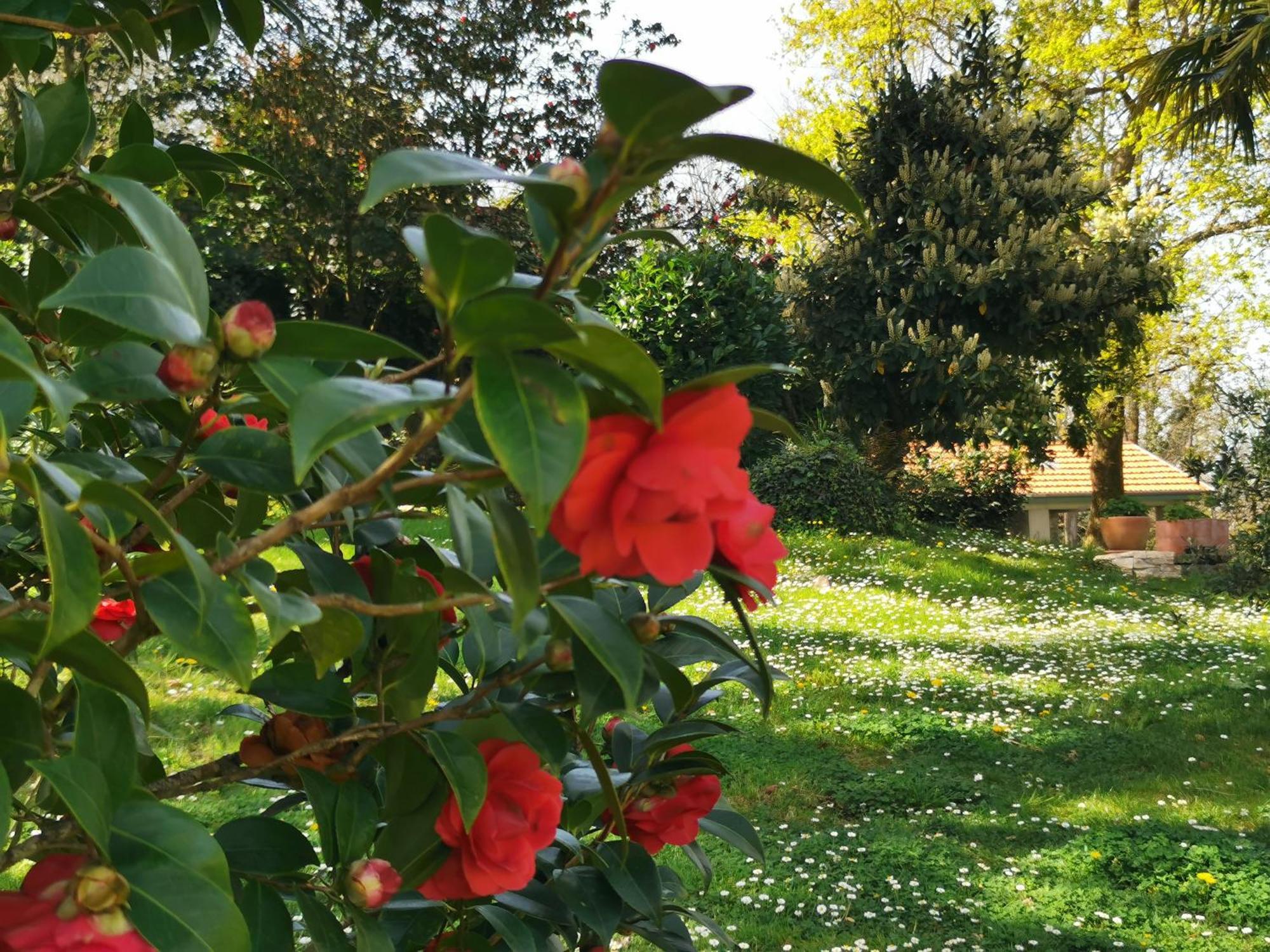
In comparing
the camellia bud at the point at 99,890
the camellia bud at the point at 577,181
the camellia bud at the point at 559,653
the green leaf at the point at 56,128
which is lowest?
the camellia bud at the point at 99,890

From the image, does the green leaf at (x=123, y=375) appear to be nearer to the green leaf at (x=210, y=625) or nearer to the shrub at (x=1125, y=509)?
the green leaf at (x=210, y=625)

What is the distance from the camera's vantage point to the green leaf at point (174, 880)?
0.49 meters

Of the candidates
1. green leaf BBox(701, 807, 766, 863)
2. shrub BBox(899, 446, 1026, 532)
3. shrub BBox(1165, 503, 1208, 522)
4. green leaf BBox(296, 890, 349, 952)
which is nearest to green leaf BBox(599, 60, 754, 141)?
green leaf BBox(296, 890, 349, 952)

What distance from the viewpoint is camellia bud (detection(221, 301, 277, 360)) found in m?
0.50

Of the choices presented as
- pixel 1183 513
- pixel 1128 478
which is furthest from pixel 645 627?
pixel 1128 478

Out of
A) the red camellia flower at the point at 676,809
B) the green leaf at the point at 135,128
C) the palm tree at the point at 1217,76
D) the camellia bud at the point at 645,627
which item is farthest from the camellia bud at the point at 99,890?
the palm tree at the point at 1217,76

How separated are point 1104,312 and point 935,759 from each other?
551cm

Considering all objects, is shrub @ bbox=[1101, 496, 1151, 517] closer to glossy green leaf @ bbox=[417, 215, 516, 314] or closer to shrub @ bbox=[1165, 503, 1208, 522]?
shrub @ bbox=[1165, 503, 1208, 522]

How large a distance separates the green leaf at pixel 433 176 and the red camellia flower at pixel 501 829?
0.43 m

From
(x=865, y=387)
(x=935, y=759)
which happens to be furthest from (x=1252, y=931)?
(x=865, y=387)

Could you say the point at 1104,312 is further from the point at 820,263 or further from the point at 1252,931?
Result: the point at 1252,931

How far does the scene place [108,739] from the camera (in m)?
0.55

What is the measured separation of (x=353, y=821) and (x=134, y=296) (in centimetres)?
45

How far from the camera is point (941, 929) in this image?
2568 millimetres
